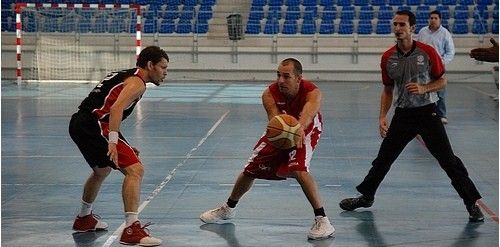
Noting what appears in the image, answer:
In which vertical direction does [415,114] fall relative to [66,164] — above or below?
above

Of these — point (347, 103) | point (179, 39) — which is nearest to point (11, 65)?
point (179, 39)

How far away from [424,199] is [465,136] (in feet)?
20.4

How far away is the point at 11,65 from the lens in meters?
32.9

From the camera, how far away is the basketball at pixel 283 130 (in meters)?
8.19

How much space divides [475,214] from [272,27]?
25.2 metres

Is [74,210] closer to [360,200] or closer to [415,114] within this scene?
[360,200]

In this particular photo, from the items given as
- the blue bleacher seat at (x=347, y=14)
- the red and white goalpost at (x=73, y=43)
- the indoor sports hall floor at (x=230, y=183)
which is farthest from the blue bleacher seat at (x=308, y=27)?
the indoor sports hall floor at (x=230, y=183)

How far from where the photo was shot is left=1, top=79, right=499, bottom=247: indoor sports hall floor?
27.8 ft

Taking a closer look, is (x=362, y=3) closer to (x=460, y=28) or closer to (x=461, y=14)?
(x=461, y=14)

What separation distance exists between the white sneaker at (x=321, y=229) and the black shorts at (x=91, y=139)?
178 centimetres

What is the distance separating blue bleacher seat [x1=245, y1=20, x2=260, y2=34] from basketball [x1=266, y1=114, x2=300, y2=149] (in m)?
25.6

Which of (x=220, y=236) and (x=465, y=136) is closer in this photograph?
(x=220, y=236)

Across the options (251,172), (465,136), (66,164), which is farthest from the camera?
(465,136)

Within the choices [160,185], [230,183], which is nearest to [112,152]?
[160,185]
